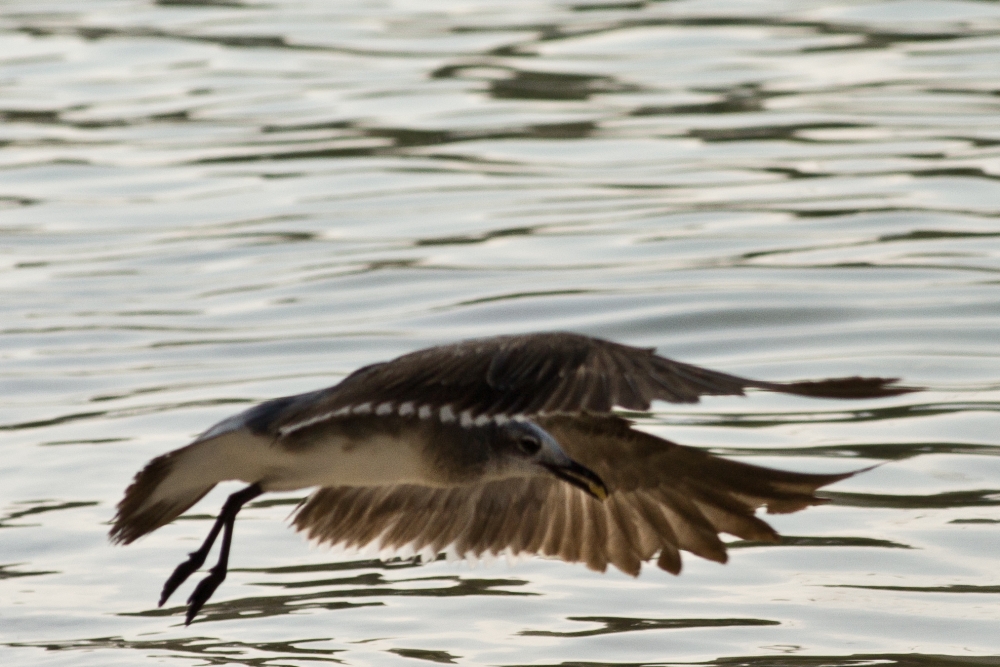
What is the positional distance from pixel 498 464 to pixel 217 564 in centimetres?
101

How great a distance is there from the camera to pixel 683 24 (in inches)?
648

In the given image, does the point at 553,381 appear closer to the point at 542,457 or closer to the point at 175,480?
the point at 542,457

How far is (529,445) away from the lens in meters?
5.17

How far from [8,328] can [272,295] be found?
1.38 meters

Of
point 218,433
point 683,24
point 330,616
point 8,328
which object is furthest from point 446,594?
point 683,24

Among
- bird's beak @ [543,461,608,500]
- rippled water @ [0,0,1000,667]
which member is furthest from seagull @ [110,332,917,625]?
rippled water @ [0,0,1000,667]

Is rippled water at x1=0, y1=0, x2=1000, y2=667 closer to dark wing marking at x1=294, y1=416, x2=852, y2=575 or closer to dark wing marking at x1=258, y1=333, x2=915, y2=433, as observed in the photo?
dark wing marking at x1=294, y1=416, x2=852, y2=575

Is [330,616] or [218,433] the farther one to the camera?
[330,616]

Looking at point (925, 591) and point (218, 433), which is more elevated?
point (218, 433)

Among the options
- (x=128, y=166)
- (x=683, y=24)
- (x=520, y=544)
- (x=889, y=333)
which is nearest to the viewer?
(x=520, y=544)

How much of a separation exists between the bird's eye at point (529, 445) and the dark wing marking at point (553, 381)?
33 centimetres

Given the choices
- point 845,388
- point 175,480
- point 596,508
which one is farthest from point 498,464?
point 845,388

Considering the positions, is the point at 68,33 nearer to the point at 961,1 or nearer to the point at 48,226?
the point at 48,226

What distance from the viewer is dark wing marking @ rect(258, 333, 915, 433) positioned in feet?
14.6
